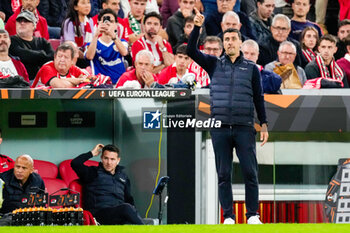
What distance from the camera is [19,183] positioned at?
10828 mm

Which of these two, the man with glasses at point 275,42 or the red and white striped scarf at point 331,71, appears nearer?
the red and white striped scarf at point 331,71

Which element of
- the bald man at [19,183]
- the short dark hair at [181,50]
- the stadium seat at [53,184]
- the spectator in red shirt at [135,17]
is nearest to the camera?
the bald man at [19,183]

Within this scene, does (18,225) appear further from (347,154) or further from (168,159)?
(347,154)

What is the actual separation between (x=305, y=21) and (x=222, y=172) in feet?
18.4

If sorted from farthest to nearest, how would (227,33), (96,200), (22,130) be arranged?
(22,130)
(96,200)
(227,33)

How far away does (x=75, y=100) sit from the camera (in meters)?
12.0

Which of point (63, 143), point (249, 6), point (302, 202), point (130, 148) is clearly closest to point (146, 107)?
point (130, 148)

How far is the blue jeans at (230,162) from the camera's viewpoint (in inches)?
368

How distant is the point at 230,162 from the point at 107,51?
3.65 metres

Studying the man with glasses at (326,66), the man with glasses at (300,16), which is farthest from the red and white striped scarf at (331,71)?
the man with glasses at (300,16)

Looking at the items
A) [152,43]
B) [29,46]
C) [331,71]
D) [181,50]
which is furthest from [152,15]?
[331,71]

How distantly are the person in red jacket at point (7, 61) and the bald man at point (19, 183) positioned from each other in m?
1.20

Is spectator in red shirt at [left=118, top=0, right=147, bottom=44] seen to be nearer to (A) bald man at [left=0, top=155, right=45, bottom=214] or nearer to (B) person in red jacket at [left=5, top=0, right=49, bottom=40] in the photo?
(B) person in red jacket at [left=5, top=0, right=49, bottom=40]

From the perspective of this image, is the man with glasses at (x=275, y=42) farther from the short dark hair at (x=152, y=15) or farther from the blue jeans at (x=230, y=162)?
the blue jeans at (x=230, y=162)
